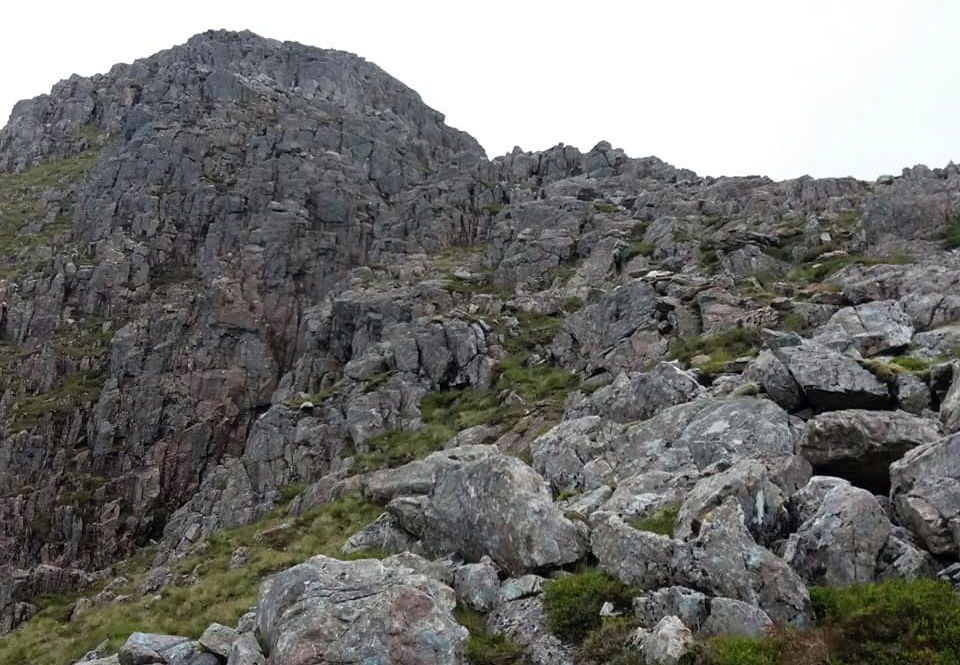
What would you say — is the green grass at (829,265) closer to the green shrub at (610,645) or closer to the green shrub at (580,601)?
the green shrub at (580,601)

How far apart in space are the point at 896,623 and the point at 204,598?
749 inches

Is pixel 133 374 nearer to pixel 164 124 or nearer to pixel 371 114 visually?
pixel 164 124

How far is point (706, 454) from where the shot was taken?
1614 centimetres

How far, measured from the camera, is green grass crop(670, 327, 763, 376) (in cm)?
2417

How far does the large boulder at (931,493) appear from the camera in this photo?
10289 millimetres

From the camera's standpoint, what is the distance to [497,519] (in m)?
13.6

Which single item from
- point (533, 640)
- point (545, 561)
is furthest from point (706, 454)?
point (533, 640)

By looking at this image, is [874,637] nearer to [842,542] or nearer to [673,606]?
[842,542]

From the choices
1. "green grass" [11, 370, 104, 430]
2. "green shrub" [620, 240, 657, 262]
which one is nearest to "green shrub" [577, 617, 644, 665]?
"green shrub" [620, 240, 657, 262]

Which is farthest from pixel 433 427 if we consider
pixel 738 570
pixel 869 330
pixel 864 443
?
pixel 738 570

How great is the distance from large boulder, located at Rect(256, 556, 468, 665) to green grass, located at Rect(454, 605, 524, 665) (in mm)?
205

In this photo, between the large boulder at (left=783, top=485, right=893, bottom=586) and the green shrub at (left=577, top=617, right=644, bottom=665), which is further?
the large boulder at (left=783, top=485, right=893, bottom=586)

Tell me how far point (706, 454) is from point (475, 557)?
5.98 m

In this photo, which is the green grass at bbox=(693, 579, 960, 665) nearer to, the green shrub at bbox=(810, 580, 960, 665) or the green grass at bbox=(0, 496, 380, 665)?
the green shrub at bbox=(810, 580, 960, 665)
